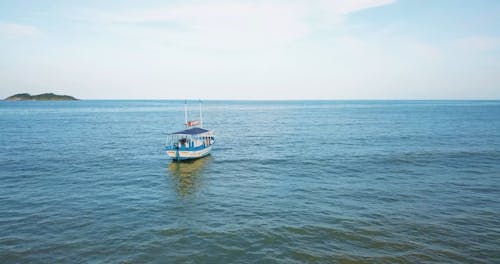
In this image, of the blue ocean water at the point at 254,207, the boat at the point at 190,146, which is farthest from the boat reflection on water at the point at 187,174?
the boat at the point at 190,146

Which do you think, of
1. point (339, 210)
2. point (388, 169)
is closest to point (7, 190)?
point (339, 210)

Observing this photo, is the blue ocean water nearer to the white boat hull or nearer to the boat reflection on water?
the boat reflection on water

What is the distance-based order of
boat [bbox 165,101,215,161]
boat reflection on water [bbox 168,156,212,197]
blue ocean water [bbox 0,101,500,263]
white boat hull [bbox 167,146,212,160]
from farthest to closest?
boat [bbox 165,101,215,161] < white boat hull [bbox 167,146,212,160] < boat reflection on water [bbox 168,156,212,197] < blue ocean water [bbox 0,101,500,263]

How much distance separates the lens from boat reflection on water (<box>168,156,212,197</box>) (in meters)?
30.4

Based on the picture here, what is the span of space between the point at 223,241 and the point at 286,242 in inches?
153

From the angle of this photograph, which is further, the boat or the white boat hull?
the boat

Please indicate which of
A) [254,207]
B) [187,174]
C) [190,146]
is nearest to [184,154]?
[190,146]

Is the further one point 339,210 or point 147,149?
point 147,149

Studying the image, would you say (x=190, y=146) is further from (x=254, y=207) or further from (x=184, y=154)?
(x=254, y=207)

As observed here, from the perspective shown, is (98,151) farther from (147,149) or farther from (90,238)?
(90,238)

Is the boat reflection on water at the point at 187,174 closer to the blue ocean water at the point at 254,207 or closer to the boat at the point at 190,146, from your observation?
the blue ocean water at the point at 254,207

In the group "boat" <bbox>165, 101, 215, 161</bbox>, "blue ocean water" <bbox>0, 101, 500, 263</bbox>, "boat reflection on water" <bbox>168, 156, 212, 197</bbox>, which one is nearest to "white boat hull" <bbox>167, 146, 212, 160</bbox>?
"boat" <bbox>165, 101, 215, 161</bbox>

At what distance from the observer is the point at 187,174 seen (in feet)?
121

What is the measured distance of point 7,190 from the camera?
28.4 m
